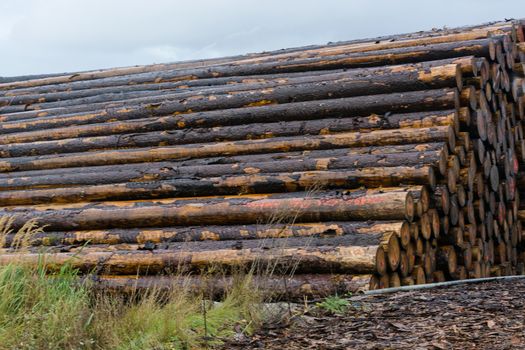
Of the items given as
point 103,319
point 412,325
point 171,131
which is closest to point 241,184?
point 171,131

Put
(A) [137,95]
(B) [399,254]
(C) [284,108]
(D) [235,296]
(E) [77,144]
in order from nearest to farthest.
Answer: (D) [235,296]
(B) [399,254]
(C) [284,108]
(E) [77,144]
(A) [137,95]

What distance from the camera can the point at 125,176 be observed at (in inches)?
394

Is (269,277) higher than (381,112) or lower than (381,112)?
lower

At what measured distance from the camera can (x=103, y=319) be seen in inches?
220

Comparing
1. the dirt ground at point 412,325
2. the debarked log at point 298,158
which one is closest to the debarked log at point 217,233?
the dirt ground at point 412,325

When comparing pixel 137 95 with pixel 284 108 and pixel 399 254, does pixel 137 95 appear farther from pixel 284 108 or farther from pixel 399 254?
pixel 399 254

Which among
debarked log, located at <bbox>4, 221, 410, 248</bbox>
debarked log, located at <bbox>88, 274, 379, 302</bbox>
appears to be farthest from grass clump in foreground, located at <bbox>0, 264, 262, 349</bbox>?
debarked log, located at <bbox>4, 221, 410, 248</bbox>

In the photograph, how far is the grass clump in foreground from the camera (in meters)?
5.25

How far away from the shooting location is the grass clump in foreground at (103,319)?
17.2 ft

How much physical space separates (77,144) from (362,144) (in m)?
4.26

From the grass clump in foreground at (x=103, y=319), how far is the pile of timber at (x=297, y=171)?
0.40 meters

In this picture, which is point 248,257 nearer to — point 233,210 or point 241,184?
point 233,210

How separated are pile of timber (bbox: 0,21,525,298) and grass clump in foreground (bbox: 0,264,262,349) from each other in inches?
15.9

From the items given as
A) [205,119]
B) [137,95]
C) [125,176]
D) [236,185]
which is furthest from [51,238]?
[137,95]
